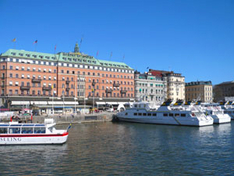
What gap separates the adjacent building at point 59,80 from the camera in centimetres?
9750

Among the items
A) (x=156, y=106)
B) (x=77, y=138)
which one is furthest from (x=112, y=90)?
(x=77, y=138)

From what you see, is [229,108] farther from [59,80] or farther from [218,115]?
[59,80]

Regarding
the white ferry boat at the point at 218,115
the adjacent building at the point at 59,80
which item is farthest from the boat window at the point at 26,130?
the white ferry boat at the point at 218,115

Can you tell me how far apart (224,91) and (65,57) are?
375ft

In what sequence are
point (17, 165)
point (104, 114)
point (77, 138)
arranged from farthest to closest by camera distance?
point (104, 114), point (77, 138), point (17, 165)

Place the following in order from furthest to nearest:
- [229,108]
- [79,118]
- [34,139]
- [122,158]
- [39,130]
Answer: [229,108], [79,118], [39,130], [34,139], [122,158]

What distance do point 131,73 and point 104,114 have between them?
4769 centimetres

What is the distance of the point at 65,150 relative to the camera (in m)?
37.5

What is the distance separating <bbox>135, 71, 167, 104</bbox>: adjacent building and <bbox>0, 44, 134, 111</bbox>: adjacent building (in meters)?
6.01

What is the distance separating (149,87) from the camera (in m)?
140

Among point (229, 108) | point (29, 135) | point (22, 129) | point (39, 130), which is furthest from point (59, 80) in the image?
point (229, 108)

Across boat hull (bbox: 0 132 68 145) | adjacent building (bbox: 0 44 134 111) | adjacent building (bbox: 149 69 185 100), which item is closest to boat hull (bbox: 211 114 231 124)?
adjacent building (bbox: 0 44 134 111)

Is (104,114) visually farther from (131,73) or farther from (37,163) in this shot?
(37,163)

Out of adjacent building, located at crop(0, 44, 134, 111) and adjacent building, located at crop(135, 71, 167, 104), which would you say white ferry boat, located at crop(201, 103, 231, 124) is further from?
adjacent building, located at crop(135, 71, 167, 104)
